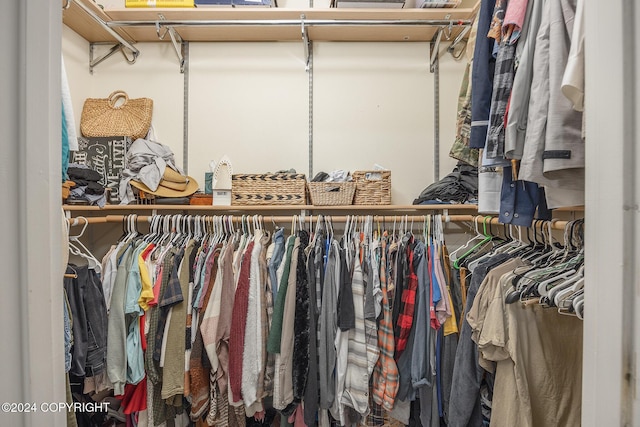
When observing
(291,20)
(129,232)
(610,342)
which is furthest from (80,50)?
(610,342)

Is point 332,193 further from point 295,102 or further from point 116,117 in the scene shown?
point 116,117

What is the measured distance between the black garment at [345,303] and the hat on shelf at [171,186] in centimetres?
110

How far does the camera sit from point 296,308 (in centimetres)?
163

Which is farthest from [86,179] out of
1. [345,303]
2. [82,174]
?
[345,303]

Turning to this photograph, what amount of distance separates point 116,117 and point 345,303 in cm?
191

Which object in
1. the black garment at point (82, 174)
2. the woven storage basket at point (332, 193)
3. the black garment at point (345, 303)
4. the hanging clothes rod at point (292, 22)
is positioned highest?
the hanging clothes rod at point (292, 22)

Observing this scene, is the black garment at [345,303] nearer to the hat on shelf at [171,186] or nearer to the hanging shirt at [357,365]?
the hanging shirt at [357,365]

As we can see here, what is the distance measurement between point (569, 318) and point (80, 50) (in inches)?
122

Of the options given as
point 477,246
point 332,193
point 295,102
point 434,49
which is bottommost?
point 477,246

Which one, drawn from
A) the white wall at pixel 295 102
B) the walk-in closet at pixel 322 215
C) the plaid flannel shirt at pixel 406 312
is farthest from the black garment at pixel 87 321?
the plaid flannel shirt at pixel 406 312

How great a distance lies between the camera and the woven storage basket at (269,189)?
191cm

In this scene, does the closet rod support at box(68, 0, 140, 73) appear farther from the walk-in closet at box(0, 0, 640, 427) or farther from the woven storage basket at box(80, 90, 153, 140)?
the woven storage basket at box(80, 90, 153, 140)

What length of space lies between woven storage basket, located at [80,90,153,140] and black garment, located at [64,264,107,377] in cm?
96

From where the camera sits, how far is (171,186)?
200 centimetres
